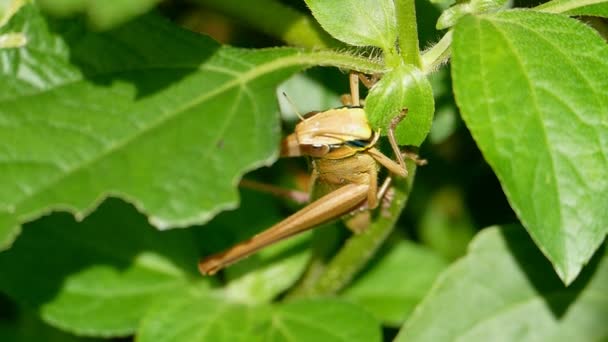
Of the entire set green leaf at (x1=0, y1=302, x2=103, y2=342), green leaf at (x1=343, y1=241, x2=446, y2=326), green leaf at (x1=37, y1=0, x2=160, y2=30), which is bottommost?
green leaf at (x1=0, y1=302, x2=103, y2=342)

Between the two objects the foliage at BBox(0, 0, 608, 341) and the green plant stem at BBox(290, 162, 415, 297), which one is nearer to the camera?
the foliage at BBox(0, 0, 608, 341)

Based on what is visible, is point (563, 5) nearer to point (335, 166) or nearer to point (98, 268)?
point (335, 166)

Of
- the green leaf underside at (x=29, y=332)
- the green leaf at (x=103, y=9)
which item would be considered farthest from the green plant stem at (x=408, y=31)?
the green leaf underside at (x=29, y=332)

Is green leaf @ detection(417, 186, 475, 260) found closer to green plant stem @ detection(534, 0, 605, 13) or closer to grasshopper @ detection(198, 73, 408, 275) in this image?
grasshopper @ detection(198, 73, 408, 275)

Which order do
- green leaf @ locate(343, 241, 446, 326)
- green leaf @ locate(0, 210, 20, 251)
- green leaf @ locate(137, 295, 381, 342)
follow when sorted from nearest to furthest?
green leaf @ locate(0, 210, 20, 251) < green leaf @ locate(137, 295, 381, 342) < green leaf @ locate(343, 241, 446, 326)

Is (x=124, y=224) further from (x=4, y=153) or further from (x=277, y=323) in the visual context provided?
(x=4, y=153)

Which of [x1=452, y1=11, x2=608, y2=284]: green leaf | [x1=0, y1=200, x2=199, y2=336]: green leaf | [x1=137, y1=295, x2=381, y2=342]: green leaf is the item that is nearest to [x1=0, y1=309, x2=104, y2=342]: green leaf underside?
[x1=0, y1=200, x2=199, y2=336]: green leaf

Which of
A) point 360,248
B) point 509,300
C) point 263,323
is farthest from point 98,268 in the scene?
point 509,300

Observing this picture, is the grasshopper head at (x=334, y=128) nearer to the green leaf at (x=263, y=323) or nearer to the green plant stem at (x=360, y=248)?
the green plant stem at (x=360, y=248)
